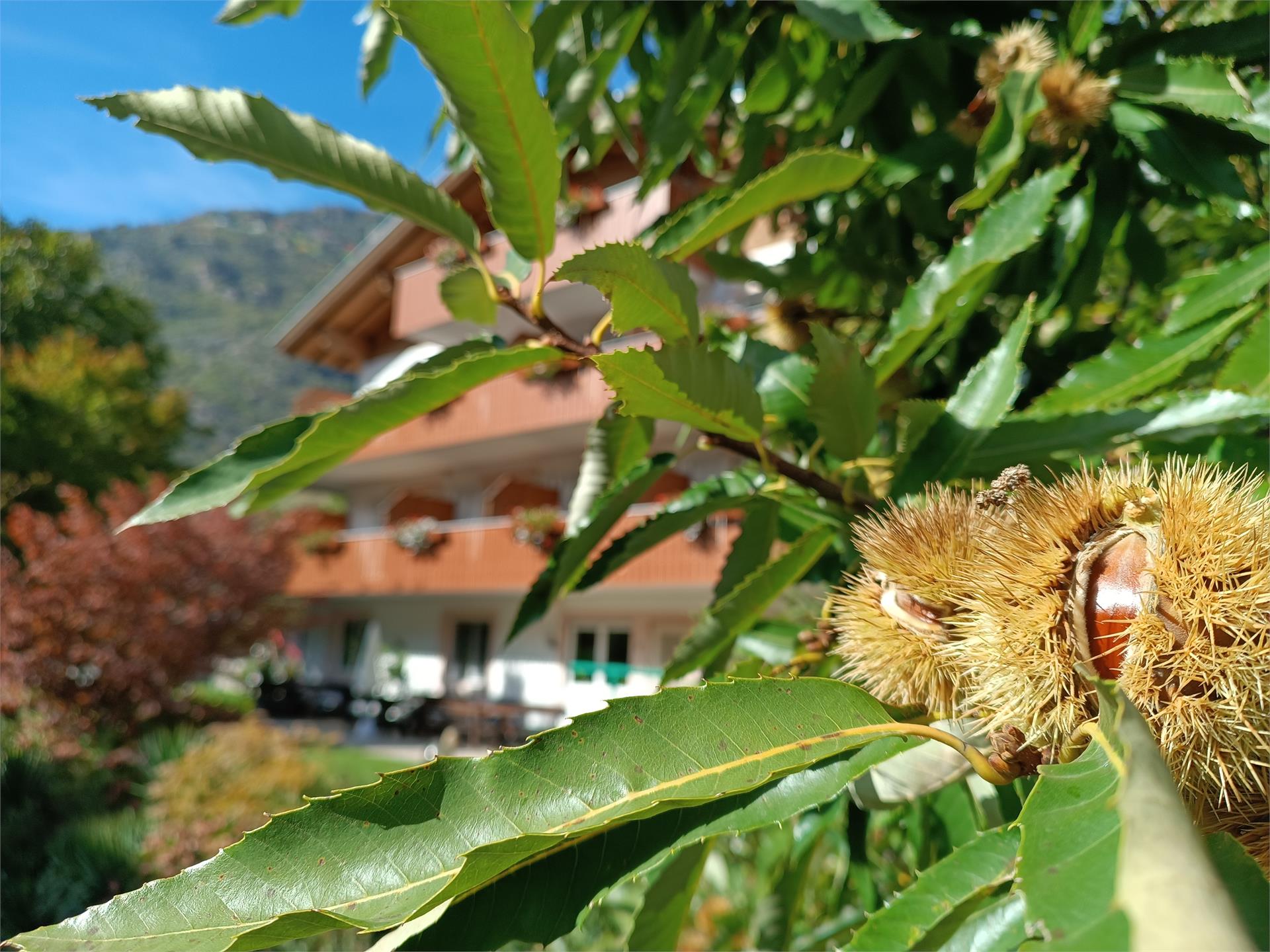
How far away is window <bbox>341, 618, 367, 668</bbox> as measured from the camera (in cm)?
1673

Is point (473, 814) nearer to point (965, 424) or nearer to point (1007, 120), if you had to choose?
point (965, 424)

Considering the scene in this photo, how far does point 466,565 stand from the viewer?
1284 cm

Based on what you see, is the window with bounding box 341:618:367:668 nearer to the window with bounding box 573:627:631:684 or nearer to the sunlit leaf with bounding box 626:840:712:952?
the window with bounding box 573:627:631:684

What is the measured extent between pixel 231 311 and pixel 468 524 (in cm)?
2643

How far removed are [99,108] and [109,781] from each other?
27.3 ft

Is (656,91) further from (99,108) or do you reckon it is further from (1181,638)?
(1181,638)

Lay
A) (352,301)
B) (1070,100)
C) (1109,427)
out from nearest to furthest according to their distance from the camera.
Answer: (1109,427) < (1070,100) < (352,301)

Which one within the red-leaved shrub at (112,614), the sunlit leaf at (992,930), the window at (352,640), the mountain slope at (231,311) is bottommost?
the window at (352,640)

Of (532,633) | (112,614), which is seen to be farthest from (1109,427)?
(532,633)

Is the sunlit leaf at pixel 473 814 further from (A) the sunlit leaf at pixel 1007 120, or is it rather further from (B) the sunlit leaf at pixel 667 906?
(A) the sunlit leaf at pixel 1007 120

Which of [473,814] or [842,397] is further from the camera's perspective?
[842,397]

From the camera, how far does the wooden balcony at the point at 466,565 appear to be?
1027 cm

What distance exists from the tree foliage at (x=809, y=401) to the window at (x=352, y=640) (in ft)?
52.6

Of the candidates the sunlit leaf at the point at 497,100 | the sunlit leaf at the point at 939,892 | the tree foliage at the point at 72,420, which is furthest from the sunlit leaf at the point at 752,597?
the tree foliage at the point at 72,420
